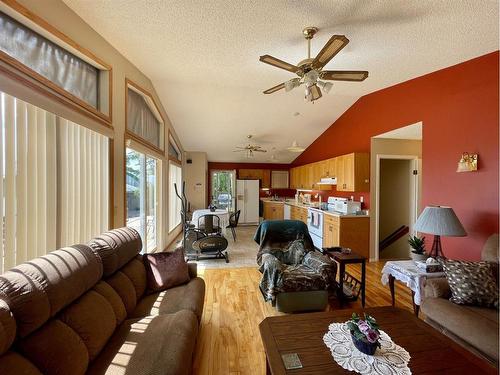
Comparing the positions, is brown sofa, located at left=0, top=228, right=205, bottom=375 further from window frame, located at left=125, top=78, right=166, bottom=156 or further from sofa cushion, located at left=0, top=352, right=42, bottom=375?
window frame, located at left=125, top=78, right=166, bottom=156

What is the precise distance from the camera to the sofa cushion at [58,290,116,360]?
1.28 m

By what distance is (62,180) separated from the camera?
1903 mm

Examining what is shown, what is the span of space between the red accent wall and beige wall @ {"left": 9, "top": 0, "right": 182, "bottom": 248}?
3.92m

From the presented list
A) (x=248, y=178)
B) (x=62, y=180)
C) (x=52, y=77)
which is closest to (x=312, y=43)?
(x=52, y=77)

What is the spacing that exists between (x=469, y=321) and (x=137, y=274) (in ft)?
8.84

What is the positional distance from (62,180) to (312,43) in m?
2.71

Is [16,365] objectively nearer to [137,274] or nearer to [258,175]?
[137,274]

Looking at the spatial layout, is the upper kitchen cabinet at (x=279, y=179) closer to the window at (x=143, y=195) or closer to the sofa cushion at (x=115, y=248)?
the window at (x=143, y=195)

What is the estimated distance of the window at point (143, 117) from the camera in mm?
3162

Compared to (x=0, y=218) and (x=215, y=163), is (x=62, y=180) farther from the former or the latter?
(x=215, y=163)

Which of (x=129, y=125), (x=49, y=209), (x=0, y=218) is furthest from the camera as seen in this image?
(x=129, y=125)

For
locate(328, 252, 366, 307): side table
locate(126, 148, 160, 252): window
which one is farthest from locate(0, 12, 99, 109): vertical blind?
locate(328, 252, 366, 307): side table

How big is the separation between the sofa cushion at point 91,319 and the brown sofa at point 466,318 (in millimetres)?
2496

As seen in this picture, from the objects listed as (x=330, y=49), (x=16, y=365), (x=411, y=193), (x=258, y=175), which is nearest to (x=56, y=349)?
(x=16, y=365)
